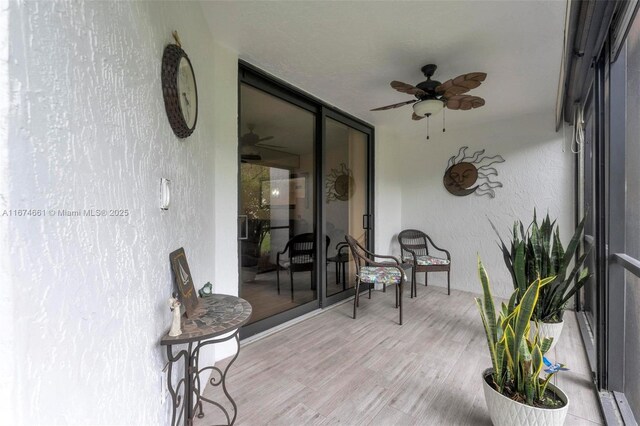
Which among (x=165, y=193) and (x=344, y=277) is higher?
(x=165, y=193)

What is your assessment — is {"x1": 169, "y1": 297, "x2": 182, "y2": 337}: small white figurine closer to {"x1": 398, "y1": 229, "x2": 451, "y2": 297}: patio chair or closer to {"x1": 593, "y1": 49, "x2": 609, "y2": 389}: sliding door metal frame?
{"x1": 593, "y1": 49, "x2": 609, "y2": 389}: sliding door metal frame

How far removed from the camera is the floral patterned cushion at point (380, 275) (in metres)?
2.83

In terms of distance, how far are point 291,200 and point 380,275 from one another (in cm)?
122

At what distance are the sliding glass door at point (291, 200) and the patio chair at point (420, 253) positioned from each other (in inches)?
34.1

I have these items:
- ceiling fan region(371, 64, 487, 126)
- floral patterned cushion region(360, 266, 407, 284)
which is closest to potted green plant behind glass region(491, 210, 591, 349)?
floral patterned cushion region(360, 266, 407, 284)

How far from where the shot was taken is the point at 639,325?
4.83 ft

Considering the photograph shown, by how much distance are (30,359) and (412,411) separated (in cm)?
174

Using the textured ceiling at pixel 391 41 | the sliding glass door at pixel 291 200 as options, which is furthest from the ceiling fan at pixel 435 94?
the sliding glass door at pixel 291 200

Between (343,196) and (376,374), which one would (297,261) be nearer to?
(343,196)

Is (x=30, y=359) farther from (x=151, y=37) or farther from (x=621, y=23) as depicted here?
(x=621, y=23)

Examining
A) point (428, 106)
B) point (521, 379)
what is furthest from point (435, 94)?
point (521, 379)

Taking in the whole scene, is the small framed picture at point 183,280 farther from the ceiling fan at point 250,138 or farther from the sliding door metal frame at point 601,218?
the sliding door metal frame at point 601,218

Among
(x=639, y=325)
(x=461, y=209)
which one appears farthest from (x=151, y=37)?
(x=461, y=209)

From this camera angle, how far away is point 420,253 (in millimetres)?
4180
